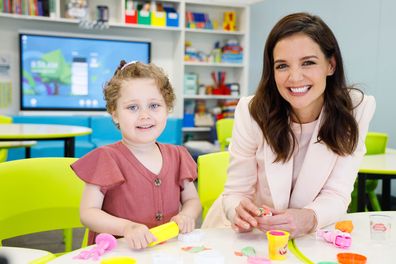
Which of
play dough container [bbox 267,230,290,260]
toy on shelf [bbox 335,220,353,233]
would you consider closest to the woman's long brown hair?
toy on shelf [bbox 335,220,353,233]

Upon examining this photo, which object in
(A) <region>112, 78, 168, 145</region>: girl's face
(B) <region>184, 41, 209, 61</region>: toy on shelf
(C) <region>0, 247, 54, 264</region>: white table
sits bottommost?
(C) <region>0, 247, 54, 264</region>: white table

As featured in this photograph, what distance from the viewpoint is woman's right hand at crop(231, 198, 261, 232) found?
1.25 metres

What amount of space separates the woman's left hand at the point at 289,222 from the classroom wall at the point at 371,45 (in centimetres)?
332

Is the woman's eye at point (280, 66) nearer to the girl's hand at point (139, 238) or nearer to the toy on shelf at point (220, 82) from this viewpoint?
the girl's hand at point (139, 238)

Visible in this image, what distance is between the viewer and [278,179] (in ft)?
4.93

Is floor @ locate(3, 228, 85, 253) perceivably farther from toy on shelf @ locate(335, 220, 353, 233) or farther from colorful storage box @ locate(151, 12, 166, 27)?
colorful storage box @ locate(151, 12, 166, 27)

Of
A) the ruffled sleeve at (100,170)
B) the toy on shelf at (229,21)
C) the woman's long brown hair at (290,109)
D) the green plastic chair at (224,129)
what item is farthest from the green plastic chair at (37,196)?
the toy on shelf at (229,21)

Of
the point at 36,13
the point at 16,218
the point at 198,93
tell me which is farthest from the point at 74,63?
the point at 16,218

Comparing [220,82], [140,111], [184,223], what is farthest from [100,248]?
[220,82]

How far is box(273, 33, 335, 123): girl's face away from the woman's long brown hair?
0.10 feet

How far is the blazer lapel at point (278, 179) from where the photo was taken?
1.50 meters

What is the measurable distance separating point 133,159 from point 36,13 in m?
4.44

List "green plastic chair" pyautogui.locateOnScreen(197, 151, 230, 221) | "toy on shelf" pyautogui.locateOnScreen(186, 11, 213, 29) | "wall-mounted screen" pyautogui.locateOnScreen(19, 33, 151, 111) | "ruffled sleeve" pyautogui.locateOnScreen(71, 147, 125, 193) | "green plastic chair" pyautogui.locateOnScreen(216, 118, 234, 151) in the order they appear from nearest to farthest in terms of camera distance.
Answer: "ruffled sleeve" pyautogui.locateOnScreen(71, 147, 125, 193) → "green plastic chair" pyautogui.locateOnScreen(197, 151, 230, 221) → "green plastic chair" pyautogui.locateOnScreen(216, 118, 234, 151) → "wall-mounted screen" pyautogui.locateOnScreen(19, 33, 151, 111) → "toy on shelf" pyautogui.locateOnScreen(186, 11, 213, 29)

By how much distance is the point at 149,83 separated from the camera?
4.82ft
